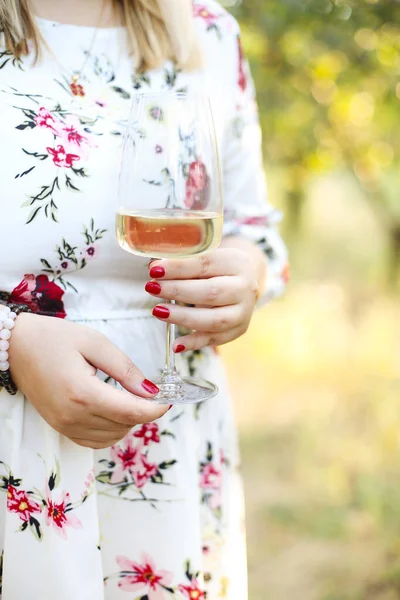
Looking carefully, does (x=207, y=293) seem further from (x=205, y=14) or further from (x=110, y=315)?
(x=205, y=14)

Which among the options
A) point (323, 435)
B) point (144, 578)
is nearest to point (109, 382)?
point (144, 578)

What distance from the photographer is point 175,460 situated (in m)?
1.22

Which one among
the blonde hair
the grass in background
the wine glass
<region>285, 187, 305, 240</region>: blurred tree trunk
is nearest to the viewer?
the wine glass

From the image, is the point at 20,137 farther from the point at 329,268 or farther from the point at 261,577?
the point at 329,268

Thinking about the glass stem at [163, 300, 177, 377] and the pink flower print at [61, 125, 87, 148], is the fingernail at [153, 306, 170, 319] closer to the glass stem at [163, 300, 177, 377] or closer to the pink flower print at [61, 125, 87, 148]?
the glass stem at [163, 300, 177, 377]

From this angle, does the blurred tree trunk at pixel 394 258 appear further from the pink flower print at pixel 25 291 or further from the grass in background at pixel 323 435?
the pink flower print at pixel 25 291

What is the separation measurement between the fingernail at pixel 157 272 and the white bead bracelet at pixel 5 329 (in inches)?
8.2

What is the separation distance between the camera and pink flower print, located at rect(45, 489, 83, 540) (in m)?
1.07

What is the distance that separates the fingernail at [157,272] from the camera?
3.36ft

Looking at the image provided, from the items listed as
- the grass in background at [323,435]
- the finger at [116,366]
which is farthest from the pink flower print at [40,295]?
the grass in background at [323,435]

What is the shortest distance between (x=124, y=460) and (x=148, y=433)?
0.06 m

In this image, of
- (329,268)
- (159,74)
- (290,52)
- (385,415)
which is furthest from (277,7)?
(329,268)

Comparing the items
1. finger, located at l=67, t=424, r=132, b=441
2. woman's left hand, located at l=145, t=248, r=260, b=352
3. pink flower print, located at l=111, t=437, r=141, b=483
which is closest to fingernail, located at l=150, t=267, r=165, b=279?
woman's left hand, located at l=145, t=248, r=260, b=352

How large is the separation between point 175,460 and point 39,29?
0.75 meters
